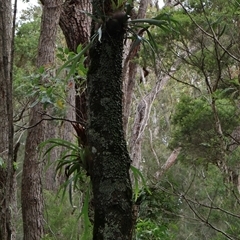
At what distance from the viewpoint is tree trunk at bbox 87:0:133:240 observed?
5.36 ft

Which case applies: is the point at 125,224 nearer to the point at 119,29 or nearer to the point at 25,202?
the point at 119,29

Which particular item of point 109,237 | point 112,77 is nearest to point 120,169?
point 109,237

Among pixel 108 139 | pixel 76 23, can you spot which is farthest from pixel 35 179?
pixel 108 139

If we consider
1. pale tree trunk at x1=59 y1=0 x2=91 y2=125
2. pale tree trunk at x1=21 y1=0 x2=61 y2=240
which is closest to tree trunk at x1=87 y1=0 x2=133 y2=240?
pale tree trunk at x1=59 y1=0 x2=91 y2=125

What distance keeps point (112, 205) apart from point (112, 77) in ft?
1.63

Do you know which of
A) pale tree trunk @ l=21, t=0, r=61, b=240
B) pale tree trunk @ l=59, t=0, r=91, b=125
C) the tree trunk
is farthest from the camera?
pale tree trunk @ l=21, t=0, r=61, b=240

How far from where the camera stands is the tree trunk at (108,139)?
163 centimetres

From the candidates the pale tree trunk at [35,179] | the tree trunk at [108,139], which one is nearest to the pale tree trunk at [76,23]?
the pale tree trunk at [35,179]

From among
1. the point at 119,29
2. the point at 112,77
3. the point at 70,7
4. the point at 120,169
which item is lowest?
the point at 120,169

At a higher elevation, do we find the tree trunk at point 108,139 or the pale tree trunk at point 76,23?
the pale tree trunk at point 76,23

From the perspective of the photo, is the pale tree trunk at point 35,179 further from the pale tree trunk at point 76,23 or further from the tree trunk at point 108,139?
the tree trunk at point 108,139

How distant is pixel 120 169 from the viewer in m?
1.69

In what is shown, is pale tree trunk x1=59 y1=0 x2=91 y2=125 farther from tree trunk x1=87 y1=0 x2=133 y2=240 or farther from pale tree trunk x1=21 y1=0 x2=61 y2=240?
tree trunk x1=87 y1=0 x2=133 y2=240

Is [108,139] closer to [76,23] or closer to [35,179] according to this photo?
[76,23]
